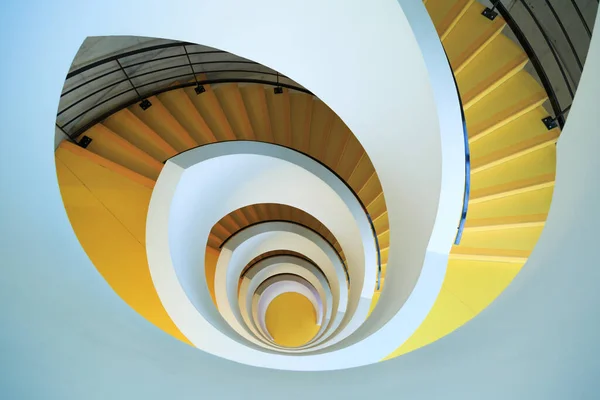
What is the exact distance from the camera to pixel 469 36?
4.33 m

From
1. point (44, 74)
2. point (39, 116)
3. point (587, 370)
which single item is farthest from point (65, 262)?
point (587, 370)

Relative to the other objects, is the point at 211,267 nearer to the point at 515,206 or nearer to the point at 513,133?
the point at 515,206

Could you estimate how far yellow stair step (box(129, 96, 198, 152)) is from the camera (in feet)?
19.6

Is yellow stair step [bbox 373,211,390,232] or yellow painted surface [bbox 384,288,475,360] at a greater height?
yellow stair step [bbox 373,211,390,232]

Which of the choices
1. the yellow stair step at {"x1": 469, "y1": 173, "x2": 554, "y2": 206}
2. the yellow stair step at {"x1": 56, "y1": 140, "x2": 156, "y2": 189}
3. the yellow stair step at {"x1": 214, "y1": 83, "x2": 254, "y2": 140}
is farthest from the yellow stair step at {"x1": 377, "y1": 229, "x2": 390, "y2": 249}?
the yellow stair step at {"x1": 56, "y1": 140, "x2": 156, "y2": 189}

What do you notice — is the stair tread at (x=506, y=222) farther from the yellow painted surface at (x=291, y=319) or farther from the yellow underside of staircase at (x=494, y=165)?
the yellow painted surface at (x=291, y=319)

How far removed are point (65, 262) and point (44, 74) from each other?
2.98 feet

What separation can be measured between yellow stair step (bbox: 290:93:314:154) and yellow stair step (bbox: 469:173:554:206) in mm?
3571

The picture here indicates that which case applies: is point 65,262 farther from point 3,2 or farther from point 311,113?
point 311,113

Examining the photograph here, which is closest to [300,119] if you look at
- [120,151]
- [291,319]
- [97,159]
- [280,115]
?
[280,115]

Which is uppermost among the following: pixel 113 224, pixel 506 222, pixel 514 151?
pixel 514 151

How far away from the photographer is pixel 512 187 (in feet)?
12.4

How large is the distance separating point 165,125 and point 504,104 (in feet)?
16.3

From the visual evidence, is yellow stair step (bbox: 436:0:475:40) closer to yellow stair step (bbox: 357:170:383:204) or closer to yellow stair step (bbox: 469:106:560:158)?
yellow stair step (bbox: 469:106:560:158)
